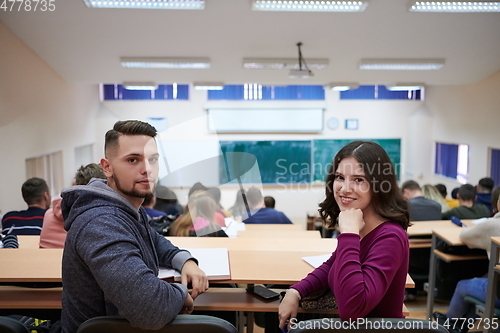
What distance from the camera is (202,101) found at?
8.33 m

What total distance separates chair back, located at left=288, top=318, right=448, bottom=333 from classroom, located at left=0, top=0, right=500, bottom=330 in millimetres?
1027

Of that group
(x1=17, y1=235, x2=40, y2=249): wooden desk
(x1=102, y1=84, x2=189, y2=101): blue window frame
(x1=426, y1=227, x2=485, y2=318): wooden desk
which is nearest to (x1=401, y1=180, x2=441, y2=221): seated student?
(x1=426, y1=227, x2=485, y2=318): wooden desk

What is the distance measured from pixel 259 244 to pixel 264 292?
47cm

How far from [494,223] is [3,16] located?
546 centimetres

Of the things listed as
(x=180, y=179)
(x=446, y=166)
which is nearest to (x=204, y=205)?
(x=180, y=179)

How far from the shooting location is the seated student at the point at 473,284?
8.89 feet

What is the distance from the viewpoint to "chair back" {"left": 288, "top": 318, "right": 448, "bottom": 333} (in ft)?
3.67

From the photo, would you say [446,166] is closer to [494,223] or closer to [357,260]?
[494,223]

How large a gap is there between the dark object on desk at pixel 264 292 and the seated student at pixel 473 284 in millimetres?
1851

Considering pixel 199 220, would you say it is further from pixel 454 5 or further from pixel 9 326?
pixel 454 5

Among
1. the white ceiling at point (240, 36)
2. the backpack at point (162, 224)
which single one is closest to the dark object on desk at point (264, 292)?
the backpack at point (162, 224)

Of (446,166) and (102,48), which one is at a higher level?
(102,48)

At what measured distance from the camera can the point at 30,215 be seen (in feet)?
10.4

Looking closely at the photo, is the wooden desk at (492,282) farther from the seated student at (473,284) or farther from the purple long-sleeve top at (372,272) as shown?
the purple long-sleeve top at (372,272)
